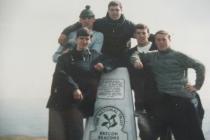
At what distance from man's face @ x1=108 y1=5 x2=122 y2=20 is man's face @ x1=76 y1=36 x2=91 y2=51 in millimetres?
397

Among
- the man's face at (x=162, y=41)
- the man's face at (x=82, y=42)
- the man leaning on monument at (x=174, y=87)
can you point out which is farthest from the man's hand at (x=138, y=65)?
the man's face at (x=82, y=42)

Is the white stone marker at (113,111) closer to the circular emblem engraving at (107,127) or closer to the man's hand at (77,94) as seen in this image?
the circular emblem engraving at (107,127)

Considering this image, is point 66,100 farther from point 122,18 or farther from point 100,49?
point 122,18

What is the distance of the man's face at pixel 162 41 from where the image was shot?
4.45 m

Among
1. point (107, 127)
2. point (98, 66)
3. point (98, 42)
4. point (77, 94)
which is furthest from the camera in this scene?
point (107, 127)

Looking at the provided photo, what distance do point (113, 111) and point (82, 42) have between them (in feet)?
2.71

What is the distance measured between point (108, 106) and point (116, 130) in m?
0.25

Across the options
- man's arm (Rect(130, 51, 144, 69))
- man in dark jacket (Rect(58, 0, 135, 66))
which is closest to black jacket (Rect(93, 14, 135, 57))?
man in dark jacket (Rect(58, 0, 135, 66))

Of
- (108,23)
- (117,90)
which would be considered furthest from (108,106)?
(108,23)

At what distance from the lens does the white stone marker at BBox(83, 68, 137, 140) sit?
482cm

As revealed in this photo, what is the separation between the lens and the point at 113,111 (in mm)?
4855

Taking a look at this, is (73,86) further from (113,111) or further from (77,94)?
(113,111)

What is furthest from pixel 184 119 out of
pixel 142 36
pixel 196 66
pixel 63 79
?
pixel 63 79

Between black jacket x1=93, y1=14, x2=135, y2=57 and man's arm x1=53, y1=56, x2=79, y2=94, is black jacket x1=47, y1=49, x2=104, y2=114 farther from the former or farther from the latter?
black jacket x1=93, y1=14, x2=135, y2=57
